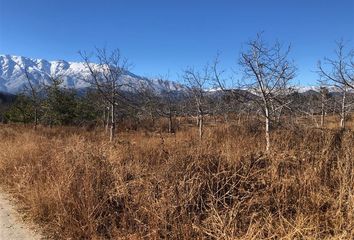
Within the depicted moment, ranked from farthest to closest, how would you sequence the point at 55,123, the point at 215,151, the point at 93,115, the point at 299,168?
the point at 93,115 → the point at 55,123 → the point at 215,151 → the point at 299,168

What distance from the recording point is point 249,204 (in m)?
4.52

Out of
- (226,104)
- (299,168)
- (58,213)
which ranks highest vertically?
(226,104)

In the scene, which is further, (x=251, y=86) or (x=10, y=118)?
(x=10, y=118)

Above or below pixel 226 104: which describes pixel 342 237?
below

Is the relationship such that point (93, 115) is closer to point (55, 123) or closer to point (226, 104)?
point (55, 123)

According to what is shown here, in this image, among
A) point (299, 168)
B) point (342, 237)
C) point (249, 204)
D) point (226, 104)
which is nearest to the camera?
point (342, 237)

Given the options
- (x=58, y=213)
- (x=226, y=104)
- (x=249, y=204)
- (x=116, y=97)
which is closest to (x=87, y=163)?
(x=58, y=213)

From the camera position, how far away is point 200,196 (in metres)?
4.66

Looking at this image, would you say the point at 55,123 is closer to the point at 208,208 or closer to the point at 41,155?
the point at 41,155

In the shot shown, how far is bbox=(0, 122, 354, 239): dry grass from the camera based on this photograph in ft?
13.6

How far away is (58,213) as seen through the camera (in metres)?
4.93

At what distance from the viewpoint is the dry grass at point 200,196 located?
4141 millimetres

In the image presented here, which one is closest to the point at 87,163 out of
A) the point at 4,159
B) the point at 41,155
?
the point at 41,155

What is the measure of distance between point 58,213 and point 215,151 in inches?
104
